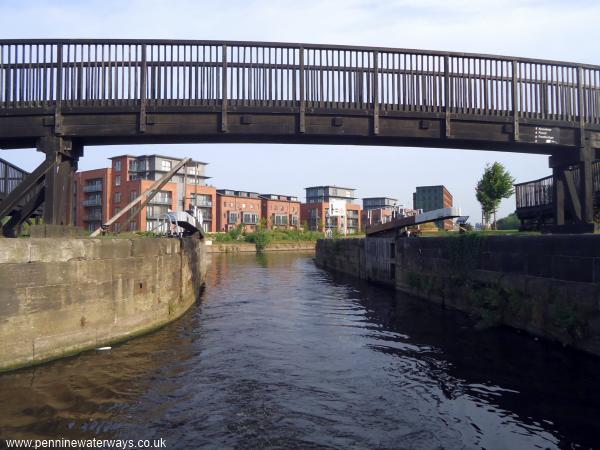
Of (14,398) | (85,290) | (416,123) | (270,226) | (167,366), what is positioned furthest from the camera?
(270,226)

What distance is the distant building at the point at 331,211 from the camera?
4562 inches

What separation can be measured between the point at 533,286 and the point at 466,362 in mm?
2950

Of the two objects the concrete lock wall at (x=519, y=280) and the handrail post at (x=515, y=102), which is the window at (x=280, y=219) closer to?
the concrete lock wall at (x=519, y=280)

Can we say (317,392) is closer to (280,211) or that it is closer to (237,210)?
(237,210)

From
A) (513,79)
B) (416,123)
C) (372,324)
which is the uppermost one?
(513,79)

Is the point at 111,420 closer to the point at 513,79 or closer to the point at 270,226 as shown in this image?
the point at 513,79

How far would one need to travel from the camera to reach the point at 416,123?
11.5 metres

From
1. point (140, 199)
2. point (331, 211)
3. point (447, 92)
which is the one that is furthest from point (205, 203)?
point (447, 92)

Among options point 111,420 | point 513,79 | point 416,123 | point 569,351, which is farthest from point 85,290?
point 513,79

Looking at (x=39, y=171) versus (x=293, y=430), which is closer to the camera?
(x=293, y=430)

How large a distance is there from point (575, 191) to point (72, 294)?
12534mm

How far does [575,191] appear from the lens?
11891 millimetres

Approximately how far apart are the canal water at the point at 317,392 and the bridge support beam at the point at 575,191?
3603 mm

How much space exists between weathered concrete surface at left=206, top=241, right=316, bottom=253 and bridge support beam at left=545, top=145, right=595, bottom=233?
59705 mm
